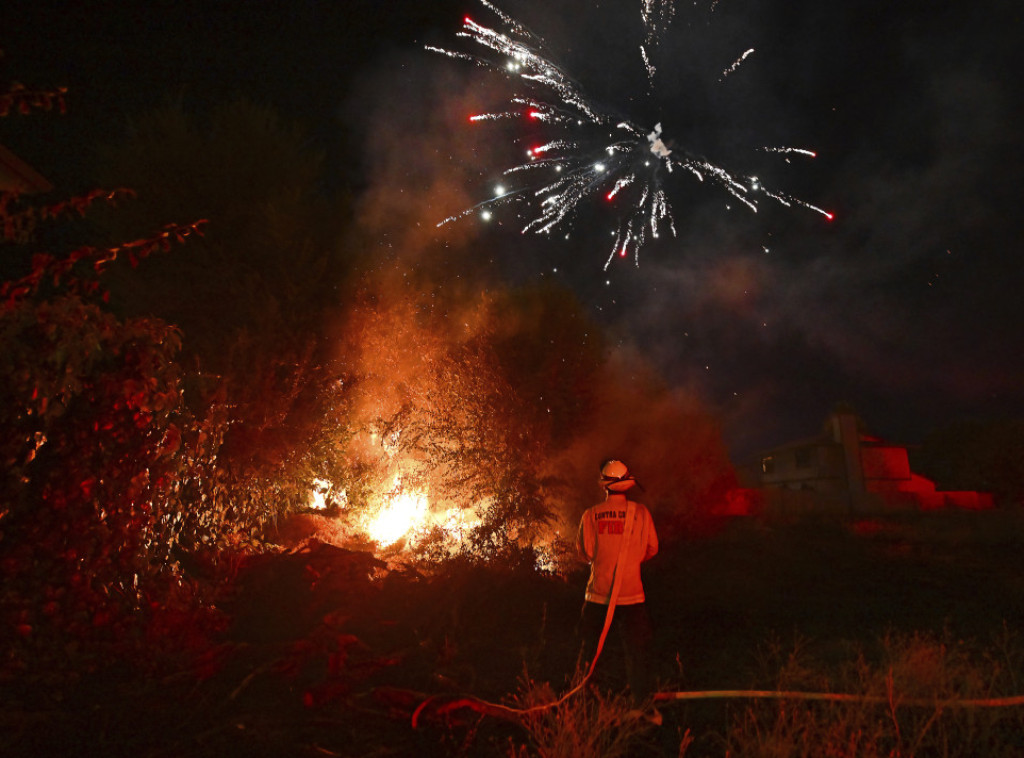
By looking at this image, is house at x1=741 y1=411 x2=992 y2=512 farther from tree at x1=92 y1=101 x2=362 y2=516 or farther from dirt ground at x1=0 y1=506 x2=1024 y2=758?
tree at x1=92 y1=101 x2=362 y2=516

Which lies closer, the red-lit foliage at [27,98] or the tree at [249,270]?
the red-lit foliage at [27,98]

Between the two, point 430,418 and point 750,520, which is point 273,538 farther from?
point 750,520

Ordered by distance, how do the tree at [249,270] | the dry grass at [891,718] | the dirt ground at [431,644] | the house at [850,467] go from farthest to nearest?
the house at [850,467]
the tree at [249,270]
the dirt ground at [431,644]
the dry grass at [891,718]

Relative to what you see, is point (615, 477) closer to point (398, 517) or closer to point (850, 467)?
point (398, 517)

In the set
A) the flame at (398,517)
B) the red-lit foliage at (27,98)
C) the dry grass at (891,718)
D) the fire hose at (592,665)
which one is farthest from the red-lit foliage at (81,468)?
the flame at (398,517)

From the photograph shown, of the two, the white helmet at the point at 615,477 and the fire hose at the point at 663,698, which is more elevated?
the white helmet at the point at 615,477

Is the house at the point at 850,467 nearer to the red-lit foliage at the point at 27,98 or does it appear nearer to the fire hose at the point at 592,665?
the fire hose at the point at 592,665

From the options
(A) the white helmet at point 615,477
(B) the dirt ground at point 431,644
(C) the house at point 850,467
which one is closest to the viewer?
(B) the dirt ground at point 431,644

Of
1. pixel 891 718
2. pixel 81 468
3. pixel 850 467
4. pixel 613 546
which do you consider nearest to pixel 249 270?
pixel 81 468

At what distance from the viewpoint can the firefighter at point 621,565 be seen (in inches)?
203

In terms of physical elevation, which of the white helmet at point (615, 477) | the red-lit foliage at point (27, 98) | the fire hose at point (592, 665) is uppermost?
the red-lit foliage at point (27, 98)

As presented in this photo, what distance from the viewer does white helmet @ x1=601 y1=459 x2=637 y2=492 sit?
5.42 meters

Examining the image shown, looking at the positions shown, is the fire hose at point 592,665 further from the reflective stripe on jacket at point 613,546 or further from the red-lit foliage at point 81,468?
the red-lit foliage at point 81,468

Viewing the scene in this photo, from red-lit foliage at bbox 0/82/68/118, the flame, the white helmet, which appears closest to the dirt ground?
the white helmet
